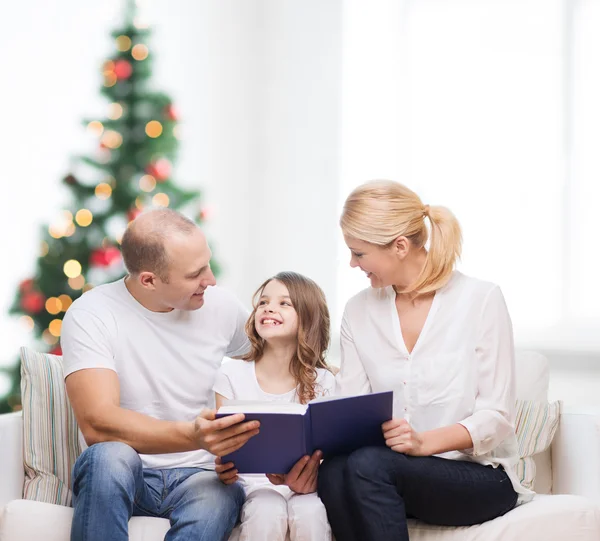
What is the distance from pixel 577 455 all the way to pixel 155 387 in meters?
1.14

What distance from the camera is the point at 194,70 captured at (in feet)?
14.5

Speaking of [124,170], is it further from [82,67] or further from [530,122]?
[530,122]

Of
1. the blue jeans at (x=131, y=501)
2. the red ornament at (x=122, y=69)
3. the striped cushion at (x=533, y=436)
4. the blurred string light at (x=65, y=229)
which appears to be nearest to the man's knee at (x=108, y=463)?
the blue jeans at (x=131, y=501)

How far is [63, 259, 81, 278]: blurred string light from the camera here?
350 cm

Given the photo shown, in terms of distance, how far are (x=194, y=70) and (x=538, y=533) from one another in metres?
3.27

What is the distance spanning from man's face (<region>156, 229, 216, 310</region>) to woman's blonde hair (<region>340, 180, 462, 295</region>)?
1.32 feet

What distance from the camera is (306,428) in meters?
1.69

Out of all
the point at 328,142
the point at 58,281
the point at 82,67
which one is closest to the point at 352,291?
the point at 328,142

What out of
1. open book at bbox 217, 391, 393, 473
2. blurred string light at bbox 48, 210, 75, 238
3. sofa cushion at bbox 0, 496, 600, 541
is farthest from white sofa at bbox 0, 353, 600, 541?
blurred string light at bbox 48, 210, 75, 238

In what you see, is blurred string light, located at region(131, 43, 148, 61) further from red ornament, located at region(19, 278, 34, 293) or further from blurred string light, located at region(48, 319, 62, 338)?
blurred string light, located at region(48, 319, 62, 338)

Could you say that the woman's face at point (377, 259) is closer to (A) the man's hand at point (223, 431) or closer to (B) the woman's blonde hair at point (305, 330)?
(B) the woman's blonde hair at point (305, 330)

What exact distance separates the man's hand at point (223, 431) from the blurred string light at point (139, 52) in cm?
238

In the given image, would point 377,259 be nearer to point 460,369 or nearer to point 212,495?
point 460,369

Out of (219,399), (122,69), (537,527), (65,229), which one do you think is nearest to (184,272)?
(219,399)
